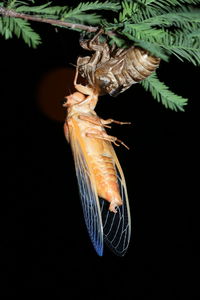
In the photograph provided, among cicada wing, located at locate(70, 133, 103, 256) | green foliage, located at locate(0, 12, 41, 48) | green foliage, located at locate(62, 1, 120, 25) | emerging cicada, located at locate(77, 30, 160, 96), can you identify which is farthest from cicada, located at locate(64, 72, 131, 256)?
green foliage, located at locate(0, 12, 41, 48)

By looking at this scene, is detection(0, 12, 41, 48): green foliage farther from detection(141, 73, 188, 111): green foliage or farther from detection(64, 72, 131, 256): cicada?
detection(64, 72, 131, 256): cicada

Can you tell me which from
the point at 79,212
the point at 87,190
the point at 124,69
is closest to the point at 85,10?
the point at 124,69

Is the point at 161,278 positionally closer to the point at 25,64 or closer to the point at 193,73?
the point at 193,73

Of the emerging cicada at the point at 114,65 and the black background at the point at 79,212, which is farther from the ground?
the emerging cicada at the point at 114,65

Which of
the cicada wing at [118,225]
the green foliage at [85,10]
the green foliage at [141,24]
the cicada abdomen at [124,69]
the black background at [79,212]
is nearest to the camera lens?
the green foliage at [141,24]

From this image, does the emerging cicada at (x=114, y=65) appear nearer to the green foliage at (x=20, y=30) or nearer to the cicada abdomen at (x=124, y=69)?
the cicada abdomen at (x=124, y=69)

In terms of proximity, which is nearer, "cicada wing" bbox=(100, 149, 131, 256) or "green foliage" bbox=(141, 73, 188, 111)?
"green foliage" bbox=(141, 73, 188, 111)

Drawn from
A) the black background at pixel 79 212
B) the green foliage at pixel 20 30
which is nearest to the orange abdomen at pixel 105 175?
the green foliage at pixel 20 30

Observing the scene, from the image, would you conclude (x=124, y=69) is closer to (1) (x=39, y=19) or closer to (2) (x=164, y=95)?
(2) (x=164, y=95)
